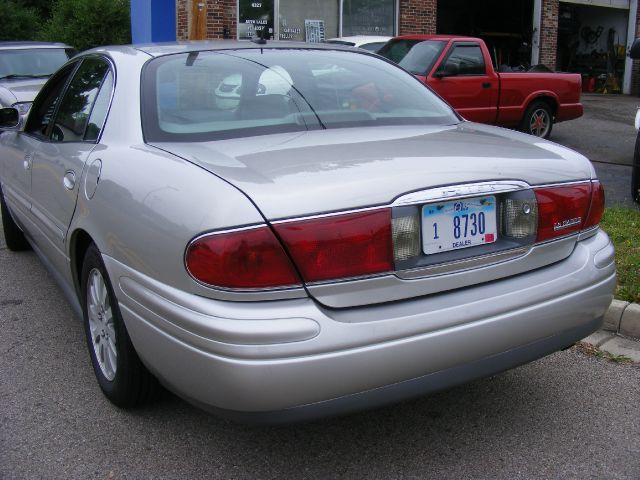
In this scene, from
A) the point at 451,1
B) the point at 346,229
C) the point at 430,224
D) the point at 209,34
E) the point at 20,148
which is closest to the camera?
the point at 346,229

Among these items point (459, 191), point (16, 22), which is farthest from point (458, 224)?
point (16, 22)

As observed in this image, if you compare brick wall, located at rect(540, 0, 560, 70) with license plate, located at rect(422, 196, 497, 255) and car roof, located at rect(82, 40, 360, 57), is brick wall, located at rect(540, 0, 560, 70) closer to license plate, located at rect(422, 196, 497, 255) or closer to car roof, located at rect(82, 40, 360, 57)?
car roof, located at rect(82, 40, 360, 57)

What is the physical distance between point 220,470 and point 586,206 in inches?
68.7

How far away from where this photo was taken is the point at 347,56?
3.69 m

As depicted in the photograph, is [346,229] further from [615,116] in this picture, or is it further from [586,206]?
[615,116]

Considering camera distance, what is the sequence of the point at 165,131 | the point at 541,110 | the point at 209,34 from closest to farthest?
the point at 165,131
the point at 541,110
the point at 209,34

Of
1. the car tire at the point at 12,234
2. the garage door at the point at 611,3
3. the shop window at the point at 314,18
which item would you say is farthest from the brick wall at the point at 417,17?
the car tire at the point at 12,234

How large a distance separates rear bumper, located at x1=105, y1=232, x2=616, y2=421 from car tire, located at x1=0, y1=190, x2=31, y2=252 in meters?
3.41

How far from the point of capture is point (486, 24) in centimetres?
2477

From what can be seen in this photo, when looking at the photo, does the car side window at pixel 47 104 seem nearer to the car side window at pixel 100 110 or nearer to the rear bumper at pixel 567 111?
the car side window at pixel 100 110

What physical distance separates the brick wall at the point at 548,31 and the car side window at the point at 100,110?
58.2 feet

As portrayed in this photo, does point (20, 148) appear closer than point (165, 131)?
No

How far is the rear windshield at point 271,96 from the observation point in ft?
9.80

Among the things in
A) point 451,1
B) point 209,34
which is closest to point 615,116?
point 209,34
